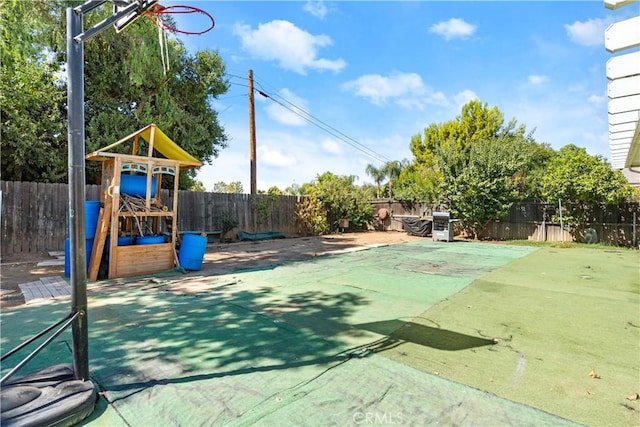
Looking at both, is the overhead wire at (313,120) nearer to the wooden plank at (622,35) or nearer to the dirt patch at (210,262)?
the dirt patch at (210,262)

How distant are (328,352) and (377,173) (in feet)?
83.5

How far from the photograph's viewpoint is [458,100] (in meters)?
20.4

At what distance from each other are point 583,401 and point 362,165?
87.8ft

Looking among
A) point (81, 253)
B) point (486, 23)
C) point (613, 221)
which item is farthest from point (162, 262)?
point (613, 221)

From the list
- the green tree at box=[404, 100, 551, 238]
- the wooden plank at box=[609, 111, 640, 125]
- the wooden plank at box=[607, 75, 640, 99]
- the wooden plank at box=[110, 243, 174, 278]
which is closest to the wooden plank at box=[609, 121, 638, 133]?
the wooden plank at box=[609, 111, 640, 125]

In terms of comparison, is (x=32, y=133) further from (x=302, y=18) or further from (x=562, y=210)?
(x=562, y=210)

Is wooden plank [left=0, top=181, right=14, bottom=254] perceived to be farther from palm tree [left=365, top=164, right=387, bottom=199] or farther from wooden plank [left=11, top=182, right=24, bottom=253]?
palm tree [left=365, top=164, right=387, bottom=199]

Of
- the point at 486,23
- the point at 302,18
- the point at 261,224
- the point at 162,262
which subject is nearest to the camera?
the point at 162,262

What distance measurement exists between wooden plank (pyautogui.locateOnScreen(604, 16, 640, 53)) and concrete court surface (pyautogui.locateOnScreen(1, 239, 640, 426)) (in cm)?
219

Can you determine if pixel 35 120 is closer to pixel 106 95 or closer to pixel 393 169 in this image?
pixel 106 95

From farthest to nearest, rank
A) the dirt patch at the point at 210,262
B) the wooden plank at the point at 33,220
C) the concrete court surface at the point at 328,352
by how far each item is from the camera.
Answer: the wooden plank at the point at 33,220, the dirt patch at the point at 210,262, the concrete court surface at the point at 328,352

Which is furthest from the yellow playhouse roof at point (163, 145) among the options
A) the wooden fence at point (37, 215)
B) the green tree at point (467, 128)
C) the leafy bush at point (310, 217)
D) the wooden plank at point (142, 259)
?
the green tree at point (467, 128)

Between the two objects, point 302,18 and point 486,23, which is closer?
point 486,23

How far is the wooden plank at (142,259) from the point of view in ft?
15.9
